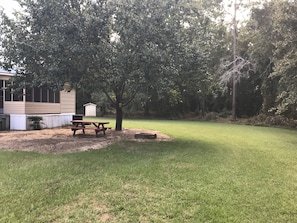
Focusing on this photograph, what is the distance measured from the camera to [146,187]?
438 cm

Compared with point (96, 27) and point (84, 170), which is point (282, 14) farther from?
point (84, 170)

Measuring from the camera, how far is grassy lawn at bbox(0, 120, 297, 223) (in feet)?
11.2

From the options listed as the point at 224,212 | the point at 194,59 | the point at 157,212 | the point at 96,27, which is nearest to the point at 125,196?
the point at 157,212

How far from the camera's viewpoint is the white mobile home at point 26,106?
12359 millimetres

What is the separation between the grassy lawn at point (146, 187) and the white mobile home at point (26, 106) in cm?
608

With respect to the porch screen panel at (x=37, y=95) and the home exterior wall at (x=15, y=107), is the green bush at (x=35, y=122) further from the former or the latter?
the porch screen panel at (x=37, y=95)

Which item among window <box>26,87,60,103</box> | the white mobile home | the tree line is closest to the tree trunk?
the tree line

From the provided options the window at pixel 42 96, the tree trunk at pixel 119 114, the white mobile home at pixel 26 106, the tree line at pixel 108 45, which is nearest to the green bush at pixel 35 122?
the white mobile home at pixel 26 106

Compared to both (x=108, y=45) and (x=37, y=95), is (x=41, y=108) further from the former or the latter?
(x=108, y=45)

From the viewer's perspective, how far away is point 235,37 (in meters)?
21.4

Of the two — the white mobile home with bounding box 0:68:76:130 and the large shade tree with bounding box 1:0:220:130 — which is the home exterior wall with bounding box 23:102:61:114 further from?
the large shade tree with bounding box 1:0:220:130

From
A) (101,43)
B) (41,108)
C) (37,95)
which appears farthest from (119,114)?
(37,95)

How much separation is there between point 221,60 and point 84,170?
62.9ft

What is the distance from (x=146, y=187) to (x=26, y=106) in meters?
10.0
